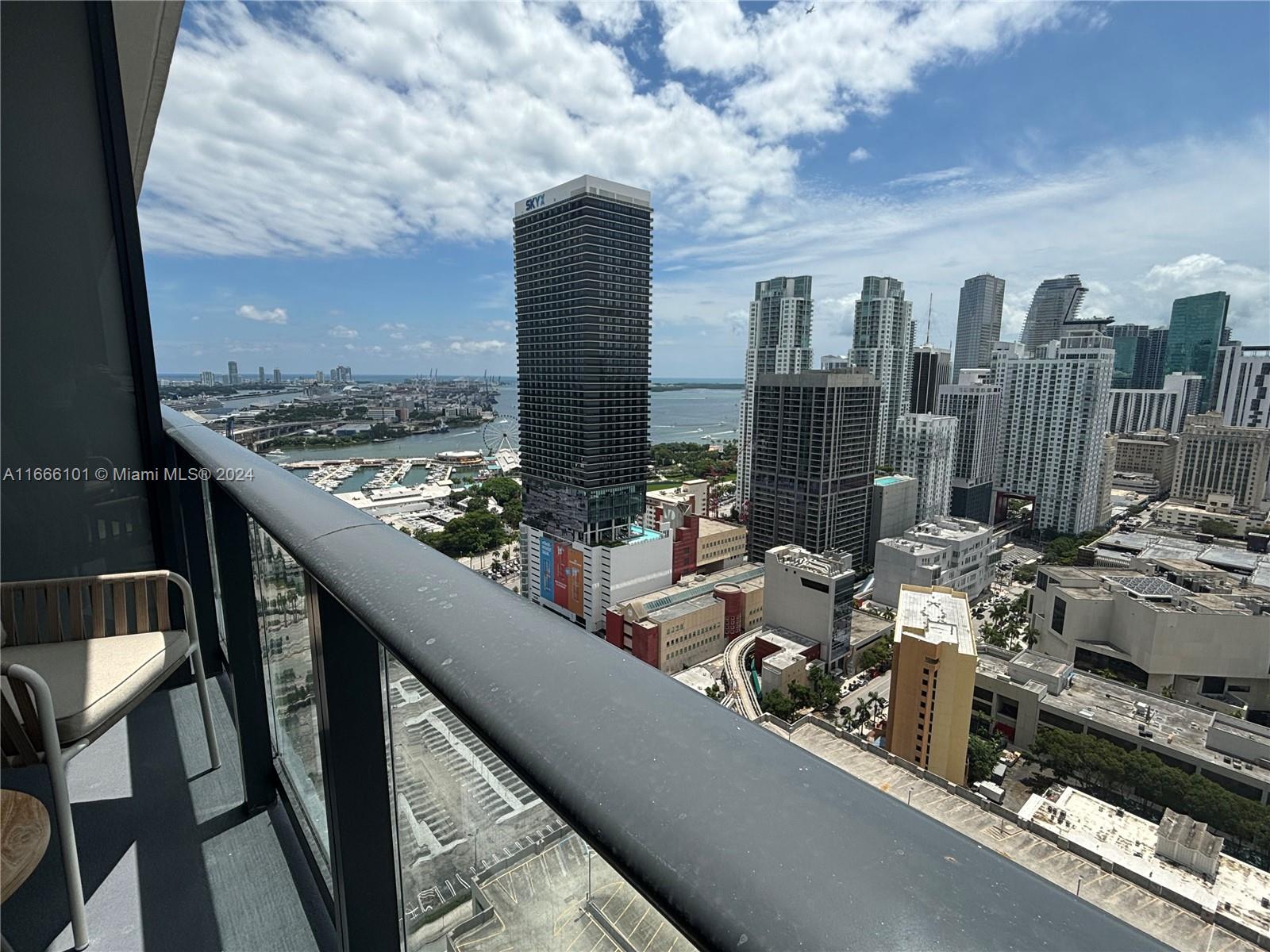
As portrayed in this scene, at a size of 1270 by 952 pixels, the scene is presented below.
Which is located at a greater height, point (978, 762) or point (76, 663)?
point (76, 663)

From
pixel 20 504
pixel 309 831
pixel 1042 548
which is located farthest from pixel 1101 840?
pixel 1042 548

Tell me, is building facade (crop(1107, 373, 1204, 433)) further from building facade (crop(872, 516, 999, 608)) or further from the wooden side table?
the wooden side table

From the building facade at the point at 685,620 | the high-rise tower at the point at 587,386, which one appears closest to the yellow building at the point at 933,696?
the building facade at the point at 685,620

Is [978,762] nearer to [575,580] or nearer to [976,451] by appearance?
[575,580]

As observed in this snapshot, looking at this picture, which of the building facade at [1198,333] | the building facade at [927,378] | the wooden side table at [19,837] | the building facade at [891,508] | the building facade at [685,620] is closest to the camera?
the wooden side table at [19,837]

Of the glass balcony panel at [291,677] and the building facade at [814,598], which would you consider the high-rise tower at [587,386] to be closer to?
the building facade at [814,598]

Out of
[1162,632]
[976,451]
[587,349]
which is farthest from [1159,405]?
[587,349]
